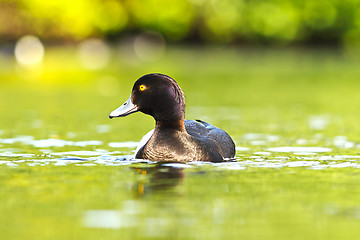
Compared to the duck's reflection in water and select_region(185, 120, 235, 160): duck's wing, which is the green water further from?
select_region(185, 120, 235, 160): duck's wing

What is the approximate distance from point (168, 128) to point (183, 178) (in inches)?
53.3

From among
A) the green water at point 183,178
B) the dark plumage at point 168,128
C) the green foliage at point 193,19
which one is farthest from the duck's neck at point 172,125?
the green foliage at point 193,19

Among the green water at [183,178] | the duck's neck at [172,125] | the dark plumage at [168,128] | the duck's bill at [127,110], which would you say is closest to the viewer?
the green water at [183,178]

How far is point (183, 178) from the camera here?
8094 mm

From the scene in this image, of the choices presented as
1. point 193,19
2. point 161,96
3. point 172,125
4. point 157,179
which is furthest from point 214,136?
point 193,19

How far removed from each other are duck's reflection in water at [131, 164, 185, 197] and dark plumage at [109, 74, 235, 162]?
0.98 ft

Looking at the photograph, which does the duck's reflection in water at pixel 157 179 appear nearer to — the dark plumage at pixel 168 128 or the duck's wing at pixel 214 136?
the dark plumage at pixel 168 128

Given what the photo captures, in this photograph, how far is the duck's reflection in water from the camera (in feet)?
24.5

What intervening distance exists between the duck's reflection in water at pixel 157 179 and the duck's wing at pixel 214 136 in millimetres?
936

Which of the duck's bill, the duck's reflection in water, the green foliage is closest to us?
the duck's reflection in water

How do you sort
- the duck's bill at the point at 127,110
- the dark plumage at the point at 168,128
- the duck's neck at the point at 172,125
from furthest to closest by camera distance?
the duck's bill at the point at 127,110 < the duck's neck at the point at 172,125 < the dark plumage at the point at 168,128

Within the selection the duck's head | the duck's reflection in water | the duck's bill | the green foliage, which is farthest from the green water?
the green foliage

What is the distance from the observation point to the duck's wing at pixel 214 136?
31.5ft

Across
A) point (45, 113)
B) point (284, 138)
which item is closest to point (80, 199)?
point (284, 138)
